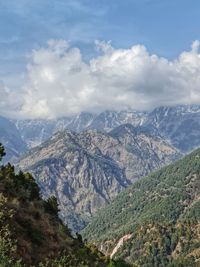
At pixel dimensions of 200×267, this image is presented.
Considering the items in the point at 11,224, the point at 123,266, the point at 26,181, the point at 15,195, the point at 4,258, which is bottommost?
the point at 123,266

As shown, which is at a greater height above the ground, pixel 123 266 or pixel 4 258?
pixel 4 258

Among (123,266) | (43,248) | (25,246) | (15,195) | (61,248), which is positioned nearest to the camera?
(25,246)

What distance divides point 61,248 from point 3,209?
9.41m

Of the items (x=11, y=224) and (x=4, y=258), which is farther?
(x=11, y=224)

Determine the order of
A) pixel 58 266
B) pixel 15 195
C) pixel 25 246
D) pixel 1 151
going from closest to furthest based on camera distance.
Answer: pixel 58 266
pixel 25 246
pixel 15 195
pixel 1 151

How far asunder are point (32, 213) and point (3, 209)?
9177mm

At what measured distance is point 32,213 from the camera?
→ 51.5 metres

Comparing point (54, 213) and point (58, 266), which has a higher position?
point (54, 213)

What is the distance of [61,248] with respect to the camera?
48.9 metres

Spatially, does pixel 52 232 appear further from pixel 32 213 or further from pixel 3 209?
pixel 3 209

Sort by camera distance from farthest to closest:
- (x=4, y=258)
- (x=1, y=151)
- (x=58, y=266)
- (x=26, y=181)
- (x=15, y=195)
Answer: (x=26, y=181) → (x=1, y=151) → (x=15, y=195) → (x=58, y=266) → (x=4, y=258)

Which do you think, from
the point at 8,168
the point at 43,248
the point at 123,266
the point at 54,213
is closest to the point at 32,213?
the point at 43,248

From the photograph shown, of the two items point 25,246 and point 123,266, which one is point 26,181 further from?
point 123,266

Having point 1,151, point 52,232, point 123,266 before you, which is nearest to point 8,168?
point 1,151
